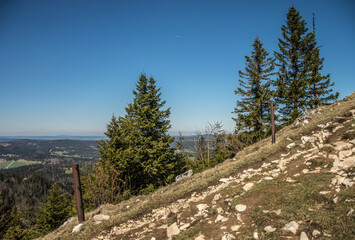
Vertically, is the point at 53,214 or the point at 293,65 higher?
the point at 293,65

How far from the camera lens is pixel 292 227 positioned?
3611mm

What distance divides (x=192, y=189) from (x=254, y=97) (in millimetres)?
Answer: 19359

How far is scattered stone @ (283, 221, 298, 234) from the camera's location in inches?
140

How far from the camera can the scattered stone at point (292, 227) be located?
140 inches

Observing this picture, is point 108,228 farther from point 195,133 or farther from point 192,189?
point 195,133

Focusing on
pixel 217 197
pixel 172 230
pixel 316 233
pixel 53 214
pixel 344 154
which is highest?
pixel 344 154

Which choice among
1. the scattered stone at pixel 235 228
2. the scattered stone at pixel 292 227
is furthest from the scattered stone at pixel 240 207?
the scattered stone at pixel 292 227

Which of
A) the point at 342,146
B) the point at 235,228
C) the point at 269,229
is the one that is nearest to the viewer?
the point at 269,229

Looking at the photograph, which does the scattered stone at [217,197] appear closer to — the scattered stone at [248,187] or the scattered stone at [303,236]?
the scattered stone at [248,187]

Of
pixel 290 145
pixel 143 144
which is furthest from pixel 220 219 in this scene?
pixel 143 144

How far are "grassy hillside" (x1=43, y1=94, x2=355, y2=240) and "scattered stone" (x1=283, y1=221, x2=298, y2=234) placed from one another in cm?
2

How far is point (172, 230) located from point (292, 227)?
2.90m

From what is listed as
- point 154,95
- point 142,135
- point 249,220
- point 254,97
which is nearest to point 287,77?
point 254,97

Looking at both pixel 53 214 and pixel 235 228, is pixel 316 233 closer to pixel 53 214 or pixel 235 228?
pixel 235 228
